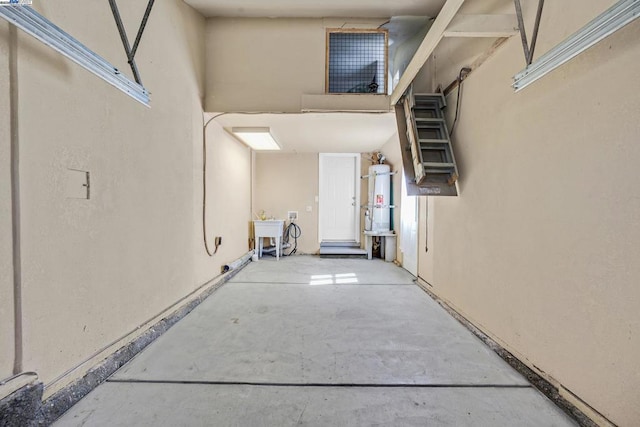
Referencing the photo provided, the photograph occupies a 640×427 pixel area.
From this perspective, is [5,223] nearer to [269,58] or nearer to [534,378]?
[534,378]

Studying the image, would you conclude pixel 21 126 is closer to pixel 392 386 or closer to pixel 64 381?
pixel 64 381

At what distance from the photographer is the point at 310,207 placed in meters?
6.38

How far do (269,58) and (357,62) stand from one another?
1.21 m

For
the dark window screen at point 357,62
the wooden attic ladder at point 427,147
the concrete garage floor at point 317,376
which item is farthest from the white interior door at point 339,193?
the concrete garage floor at point 317,376

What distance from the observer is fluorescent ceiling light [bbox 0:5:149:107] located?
108 centimetres

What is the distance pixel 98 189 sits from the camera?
1.77 meters

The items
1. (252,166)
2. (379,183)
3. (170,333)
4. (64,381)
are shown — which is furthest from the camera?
(252,166)

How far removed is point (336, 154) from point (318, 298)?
3890mm

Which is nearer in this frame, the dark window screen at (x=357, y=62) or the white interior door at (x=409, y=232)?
the dark window screen at (x=357, y=62)

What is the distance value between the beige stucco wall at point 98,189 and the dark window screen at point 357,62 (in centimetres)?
180

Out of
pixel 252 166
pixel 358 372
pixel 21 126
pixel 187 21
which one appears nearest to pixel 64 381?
pixel 21 126

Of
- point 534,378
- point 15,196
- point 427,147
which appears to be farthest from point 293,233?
point 15,196

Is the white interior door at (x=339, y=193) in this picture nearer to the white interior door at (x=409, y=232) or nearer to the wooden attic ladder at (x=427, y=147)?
the white interior door at (x=409, y=232)

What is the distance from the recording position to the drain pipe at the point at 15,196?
4.14 feet
